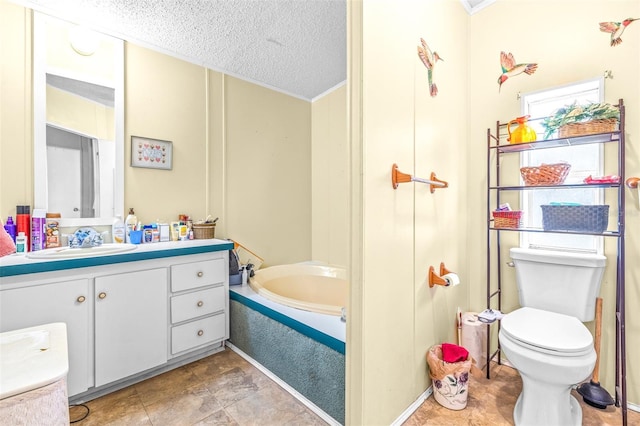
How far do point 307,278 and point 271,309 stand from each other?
1011 millimetres

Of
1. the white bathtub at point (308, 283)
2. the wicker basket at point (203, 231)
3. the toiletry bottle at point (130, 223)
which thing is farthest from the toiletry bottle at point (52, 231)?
the white bathtub at point (308, 283)

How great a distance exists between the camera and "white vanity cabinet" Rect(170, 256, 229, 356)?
6.36 feet

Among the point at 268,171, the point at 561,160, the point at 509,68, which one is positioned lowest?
the point at 561,160

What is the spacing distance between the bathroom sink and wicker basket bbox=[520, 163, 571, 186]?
8.16 feet

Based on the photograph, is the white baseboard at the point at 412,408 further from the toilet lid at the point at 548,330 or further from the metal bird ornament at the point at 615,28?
the metal bird ornament at the point at 615,28

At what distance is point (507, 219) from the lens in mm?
1784

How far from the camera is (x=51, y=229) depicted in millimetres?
1786

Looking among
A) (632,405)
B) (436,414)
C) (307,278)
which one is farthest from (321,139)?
(632,405)

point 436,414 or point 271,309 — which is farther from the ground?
point 271,309

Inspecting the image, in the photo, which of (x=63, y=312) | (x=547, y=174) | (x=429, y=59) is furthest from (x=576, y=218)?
(x=63, y=312)

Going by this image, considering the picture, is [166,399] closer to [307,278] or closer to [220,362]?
[220,362]

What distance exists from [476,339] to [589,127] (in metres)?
1.38

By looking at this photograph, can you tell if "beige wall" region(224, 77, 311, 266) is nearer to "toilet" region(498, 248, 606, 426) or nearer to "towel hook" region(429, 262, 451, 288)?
"towel hook" region(429, 262, 451, 288)

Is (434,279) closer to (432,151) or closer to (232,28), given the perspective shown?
(432,151)
